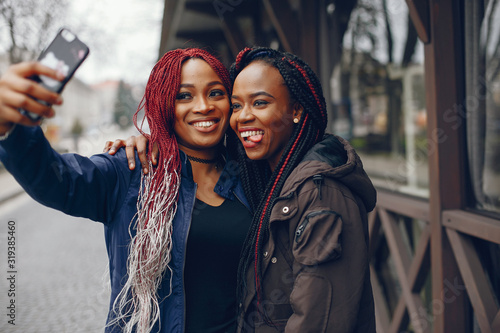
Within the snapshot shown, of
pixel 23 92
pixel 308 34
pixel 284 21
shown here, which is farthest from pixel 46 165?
pixel 308 34

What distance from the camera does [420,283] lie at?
2672mm

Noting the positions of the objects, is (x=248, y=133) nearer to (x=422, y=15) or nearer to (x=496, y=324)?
(x=422, y=15)

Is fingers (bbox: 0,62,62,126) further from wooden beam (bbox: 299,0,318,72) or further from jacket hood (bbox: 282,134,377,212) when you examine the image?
wooden beam (bbox: 299,0,318,72)

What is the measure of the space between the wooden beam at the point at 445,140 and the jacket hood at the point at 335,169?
3.18 feet

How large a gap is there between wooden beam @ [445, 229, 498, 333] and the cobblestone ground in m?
1.66

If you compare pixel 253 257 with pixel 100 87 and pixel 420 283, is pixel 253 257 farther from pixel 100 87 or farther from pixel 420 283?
pixel 100 87

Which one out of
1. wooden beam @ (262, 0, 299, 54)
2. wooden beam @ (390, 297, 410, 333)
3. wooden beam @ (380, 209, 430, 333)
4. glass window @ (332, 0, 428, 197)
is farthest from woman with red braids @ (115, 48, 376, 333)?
glass window @ (332, 0, 428, 197)

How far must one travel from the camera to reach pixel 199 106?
1.61 m

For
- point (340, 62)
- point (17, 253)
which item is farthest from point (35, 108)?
point (17, 253)

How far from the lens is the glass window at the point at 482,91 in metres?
2.18

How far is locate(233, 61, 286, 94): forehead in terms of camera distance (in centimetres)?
150

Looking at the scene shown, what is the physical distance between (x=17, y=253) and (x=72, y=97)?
104ft

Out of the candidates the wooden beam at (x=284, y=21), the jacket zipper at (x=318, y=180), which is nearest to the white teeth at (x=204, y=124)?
the jacket zipper at (x=318, y=180)

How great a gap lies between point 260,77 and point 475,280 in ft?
4.83
